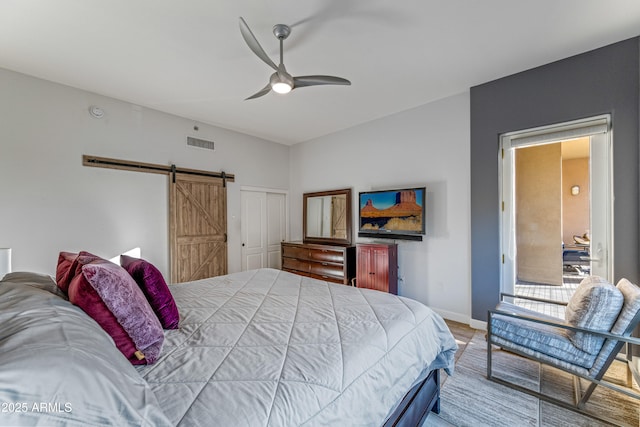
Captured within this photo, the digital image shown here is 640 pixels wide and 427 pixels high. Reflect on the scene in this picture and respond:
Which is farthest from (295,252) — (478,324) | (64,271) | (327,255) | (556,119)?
(556,119)

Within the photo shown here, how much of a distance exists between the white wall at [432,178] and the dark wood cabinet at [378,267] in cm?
21

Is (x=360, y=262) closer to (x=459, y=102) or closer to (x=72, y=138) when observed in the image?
(x=459, y=102)

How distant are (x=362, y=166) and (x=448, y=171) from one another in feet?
4.83

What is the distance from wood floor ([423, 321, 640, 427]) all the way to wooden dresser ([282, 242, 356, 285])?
2193 millimetres

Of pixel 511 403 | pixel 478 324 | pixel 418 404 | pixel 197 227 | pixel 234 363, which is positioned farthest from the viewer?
pixel 197 227

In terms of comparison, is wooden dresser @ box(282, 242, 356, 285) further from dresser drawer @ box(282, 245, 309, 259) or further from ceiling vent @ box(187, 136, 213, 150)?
ceiling vent @ box(187, 136, 213, 150)

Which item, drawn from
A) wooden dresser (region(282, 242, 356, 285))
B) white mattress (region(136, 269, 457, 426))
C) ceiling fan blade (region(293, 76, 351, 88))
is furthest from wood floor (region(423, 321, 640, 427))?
ceiling fan blade (region(293, 76, 351, 88))

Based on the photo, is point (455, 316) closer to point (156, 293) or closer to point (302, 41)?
point (156, 293)

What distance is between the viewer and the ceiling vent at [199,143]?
14.6 ft

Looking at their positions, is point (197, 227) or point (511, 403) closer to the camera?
point (511, 403)

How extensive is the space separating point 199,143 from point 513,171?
4629mm

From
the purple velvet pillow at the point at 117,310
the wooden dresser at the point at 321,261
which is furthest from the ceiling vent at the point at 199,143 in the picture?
the purple velvet pillow at the point at 117,310

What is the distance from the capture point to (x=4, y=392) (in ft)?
1.75

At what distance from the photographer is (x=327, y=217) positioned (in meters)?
5.22
